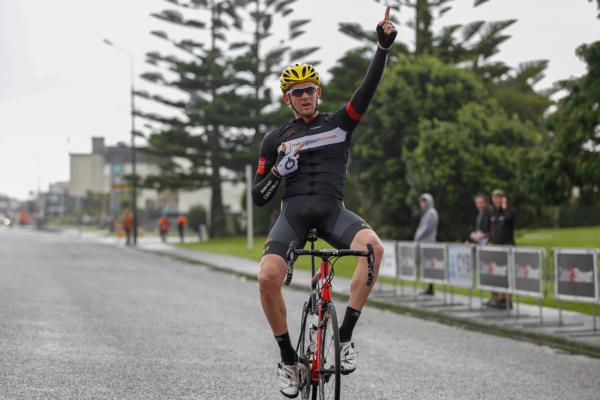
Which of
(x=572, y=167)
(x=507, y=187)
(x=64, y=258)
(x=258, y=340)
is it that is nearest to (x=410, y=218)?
(x=507, y=187)

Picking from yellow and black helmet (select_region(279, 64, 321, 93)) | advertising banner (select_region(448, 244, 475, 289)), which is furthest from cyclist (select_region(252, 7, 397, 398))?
advertising banner (select_region(448, 244, 475, 289))

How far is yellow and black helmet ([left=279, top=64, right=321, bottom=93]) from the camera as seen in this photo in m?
5.66

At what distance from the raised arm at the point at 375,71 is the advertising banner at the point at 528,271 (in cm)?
735

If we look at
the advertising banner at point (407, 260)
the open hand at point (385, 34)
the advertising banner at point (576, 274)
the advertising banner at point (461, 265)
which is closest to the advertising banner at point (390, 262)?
the advertising banner at point (407, 260)

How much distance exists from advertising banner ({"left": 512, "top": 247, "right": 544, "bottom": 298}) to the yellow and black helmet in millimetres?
7426

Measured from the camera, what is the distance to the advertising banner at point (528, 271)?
1233 cm

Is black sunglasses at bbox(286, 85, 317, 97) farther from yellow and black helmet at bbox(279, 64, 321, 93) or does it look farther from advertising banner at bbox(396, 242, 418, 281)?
advertising banner at bbox(396, 242, 418, 281)

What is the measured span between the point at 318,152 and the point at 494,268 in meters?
8.40

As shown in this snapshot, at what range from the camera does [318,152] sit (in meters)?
5.68

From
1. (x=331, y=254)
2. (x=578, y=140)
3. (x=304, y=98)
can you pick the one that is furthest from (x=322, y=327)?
(x=578, y=140)

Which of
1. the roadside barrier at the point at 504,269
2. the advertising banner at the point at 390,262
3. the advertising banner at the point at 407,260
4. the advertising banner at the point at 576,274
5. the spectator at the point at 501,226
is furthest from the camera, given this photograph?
the advertising banner at the point at 390,262

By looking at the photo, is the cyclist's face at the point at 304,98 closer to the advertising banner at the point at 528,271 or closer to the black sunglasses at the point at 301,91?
the black sunglasses at the point at 301,91

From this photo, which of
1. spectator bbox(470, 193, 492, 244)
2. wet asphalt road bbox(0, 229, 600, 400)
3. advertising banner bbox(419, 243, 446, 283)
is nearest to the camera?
wet asphalt road bbox(0, 229, 600, 400)

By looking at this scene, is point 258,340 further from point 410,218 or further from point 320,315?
point 410,218
